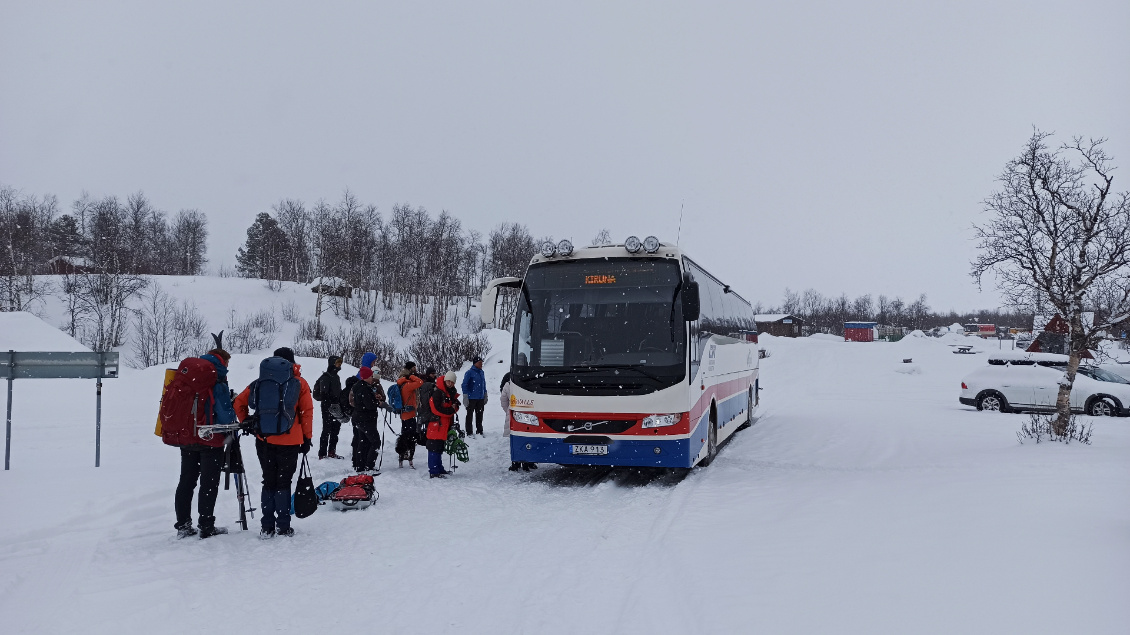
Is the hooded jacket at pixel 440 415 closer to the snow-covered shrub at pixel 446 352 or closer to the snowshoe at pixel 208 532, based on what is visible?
the snowshoe at pixel 208 532

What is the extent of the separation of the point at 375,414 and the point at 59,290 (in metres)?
57.1

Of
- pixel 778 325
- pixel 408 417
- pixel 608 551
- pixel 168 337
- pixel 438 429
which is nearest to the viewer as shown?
pixel 608 551

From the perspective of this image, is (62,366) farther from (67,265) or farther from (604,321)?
(67,265)

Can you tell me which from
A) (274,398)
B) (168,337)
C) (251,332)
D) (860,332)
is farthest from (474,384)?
(860,332)

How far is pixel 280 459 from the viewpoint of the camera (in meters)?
6.57

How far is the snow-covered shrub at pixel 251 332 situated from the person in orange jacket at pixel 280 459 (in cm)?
3595

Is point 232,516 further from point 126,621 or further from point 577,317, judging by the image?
point 577,317

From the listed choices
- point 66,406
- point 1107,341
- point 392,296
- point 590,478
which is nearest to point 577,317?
point 590,478

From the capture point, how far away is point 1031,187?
37.3 ft

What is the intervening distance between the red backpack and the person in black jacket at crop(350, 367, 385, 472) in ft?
12.2

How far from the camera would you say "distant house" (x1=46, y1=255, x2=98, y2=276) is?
2204 inches

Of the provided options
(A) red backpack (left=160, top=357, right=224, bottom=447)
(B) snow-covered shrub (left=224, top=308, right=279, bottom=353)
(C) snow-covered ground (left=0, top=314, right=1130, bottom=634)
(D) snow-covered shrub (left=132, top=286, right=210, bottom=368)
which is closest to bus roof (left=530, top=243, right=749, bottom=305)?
(C) snow-covered ground (left=0, top=314, right=1130, bottom=634)

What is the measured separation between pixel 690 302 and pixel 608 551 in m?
3.85

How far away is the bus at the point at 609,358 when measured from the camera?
897cm
